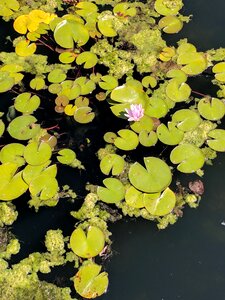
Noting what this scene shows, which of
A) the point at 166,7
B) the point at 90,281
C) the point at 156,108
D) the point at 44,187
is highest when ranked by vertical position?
the point at 166,7

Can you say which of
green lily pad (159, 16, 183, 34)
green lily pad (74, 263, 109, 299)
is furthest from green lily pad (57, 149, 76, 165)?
green lily pad (159, 16, 183, 34)

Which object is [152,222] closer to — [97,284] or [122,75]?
[97,284]

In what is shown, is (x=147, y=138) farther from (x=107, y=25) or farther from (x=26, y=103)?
(x=107, y=25)

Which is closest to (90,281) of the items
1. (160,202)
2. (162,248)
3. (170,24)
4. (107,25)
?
(162,248)

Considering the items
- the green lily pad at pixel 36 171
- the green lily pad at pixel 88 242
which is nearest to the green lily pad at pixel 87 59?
the green lily pad at pixel 36 171

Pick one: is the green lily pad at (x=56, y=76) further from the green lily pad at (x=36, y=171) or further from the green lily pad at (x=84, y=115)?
the green lily pad at (x=36, y=171)

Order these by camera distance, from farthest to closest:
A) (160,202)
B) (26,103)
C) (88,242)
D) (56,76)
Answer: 1. (56,76)
2. (26,103)
3. (160,202)
4. (88,242)

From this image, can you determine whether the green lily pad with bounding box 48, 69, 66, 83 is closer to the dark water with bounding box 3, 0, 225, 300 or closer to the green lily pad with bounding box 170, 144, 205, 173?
the dark water with bounding box 3, 0, 225, 300
